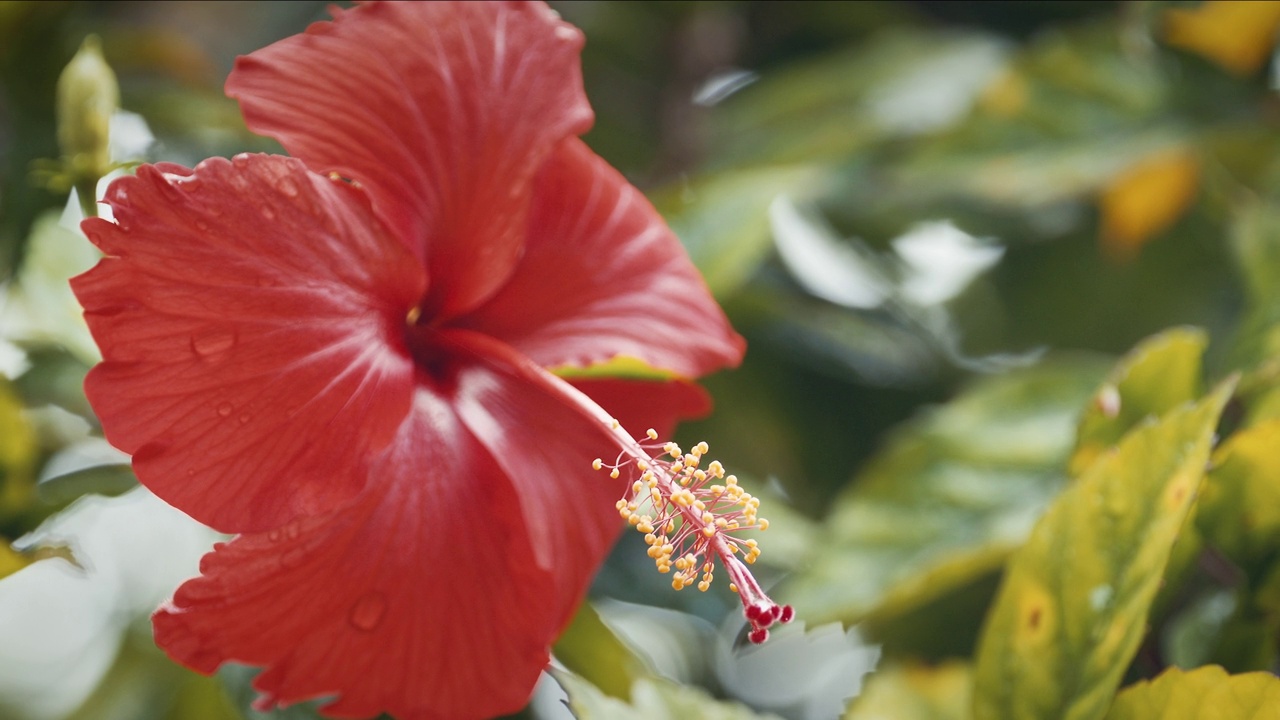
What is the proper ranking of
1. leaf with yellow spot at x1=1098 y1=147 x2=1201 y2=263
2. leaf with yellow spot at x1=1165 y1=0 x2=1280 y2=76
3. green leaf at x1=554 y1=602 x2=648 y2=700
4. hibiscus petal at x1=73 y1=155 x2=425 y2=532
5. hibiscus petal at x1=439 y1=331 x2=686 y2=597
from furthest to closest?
leaf with yellow spot at x1=1098 y1=147 x2=1201 y2=263 < leaf with yellow spot at x1=1165 y1=0 x2=1280 y2=76 < green leaf at x1=554 y1=602 x2=648 y2=700 < hibiscus petal at x1=439 y1=331 x2=686 y2=597 < hibiscus petal at x1=73 y1=155 x2=425 y2=532

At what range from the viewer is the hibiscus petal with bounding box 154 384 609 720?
1.70 feet

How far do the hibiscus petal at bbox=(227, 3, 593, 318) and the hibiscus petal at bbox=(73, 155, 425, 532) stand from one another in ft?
0.13

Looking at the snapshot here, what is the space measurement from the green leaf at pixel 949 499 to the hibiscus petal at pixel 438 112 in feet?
1.33

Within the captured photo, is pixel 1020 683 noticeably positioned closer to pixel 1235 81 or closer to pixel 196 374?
pixel 196 374

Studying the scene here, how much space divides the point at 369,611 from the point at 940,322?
38.4 inches

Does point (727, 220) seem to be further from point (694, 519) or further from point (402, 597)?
point (402, 597)

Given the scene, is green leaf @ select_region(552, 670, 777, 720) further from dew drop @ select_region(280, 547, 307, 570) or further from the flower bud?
the flower bud

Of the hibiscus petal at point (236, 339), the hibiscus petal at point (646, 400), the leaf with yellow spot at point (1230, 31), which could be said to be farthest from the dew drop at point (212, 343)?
the leaf with yellow spot at point (1230, 31)

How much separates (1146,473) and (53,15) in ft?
3.60

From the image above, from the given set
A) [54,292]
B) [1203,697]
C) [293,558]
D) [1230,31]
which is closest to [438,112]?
[293,558]

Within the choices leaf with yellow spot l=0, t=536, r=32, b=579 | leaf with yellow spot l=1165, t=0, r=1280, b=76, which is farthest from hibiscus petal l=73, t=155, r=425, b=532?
leaf with yellow spot l=1165, t=0, r=1280, b=76

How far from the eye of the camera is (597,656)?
0.76 m

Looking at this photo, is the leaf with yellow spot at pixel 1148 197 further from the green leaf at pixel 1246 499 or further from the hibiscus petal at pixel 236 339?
the hibiscus petal at pixel 236 339

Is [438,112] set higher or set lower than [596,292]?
higher
